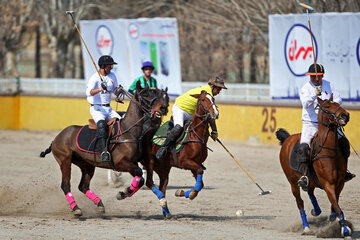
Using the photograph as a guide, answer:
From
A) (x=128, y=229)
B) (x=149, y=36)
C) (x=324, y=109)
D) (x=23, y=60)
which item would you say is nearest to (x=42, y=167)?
(x=149, y=36)

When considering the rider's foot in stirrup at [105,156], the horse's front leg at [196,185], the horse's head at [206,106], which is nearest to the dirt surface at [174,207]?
the horse's front leg at [196,185]

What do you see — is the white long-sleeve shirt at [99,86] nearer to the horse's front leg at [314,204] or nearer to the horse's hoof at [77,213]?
the horse's hoof at [77,213]

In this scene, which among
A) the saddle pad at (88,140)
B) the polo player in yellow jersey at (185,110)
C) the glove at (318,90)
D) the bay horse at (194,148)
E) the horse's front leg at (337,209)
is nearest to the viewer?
the horse's front leg at (337,209)

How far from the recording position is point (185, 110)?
11781 mm

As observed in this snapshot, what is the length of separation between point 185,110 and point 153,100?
3.40 ft

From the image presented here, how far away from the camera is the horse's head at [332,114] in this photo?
29.8ft

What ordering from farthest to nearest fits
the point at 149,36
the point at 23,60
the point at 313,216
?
the point at 23,60 → the point at 149,36 → the point at 313,216

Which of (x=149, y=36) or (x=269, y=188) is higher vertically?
(x=149, y=36)

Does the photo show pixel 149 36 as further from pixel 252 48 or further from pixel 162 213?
pixel 162 213

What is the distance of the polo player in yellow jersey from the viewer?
11.4 metres

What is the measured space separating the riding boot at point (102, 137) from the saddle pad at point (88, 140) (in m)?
0.10

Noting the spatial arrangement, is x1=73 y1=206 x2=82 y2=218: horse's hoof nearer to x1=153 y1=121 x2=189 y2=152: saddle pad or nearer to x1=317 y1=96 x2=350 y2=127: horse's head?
x1=153 y1=121 x2=189 y2=152: saddle pad

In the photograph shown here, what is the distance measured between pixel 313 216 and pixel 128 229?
3082 millimetres

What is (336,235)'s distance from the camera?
9.30 meters
